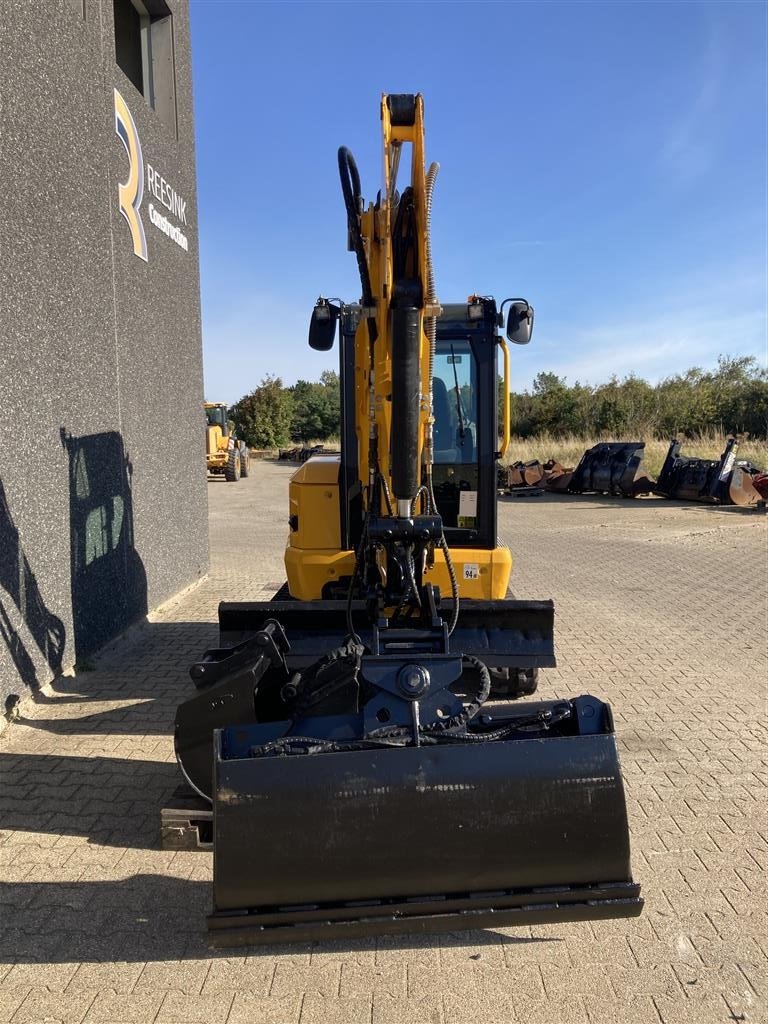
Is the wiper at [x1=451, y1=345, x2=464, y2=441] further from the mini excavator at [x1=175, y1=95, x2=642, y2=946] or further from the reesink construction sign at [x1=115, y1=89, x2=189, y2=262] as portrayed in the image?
the reesink construction sign at [x1=115, y1=89, x2=189, y2=262]

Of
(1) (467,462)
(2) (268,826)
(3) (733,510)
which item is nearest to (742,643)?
(1) (467,462)

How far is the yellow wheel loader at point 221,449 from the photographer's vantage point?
2845cm

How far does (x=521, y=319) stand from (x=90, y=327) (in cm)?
357

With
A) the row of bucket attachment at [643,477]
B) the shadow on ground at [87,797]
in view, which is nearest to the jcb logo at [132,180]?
the shadow on ground at [87,797]

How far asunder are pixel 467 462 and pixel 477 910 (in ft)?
10.7

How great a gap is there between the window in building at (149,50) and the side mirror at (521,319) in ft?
18.6

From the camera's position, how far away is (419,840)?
8.46 feet

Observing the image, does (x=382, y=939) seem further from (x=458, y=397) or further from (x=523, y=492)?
(x=523, y=492)

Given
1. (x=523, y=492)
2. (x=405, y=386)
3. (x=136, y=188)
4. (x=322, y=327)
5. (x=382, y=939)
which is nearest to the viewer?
(x=382, y=939)

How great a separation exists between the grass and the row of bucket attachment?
1.58m

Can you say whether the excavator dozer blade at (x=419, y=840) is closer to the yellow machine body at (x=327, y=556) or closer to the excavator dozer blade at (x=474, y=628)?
the excavator dozer blade at (x=474, y=628)

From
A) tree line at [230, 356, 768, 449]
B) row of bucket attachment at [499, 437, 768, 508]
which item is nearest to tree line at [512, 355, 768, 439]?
tree line at [230, 356, 768, 449]

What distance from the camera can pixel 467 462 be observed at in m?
5.30

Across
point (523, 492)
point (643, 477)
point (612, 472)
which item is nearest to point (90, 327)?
point (643, 477)
